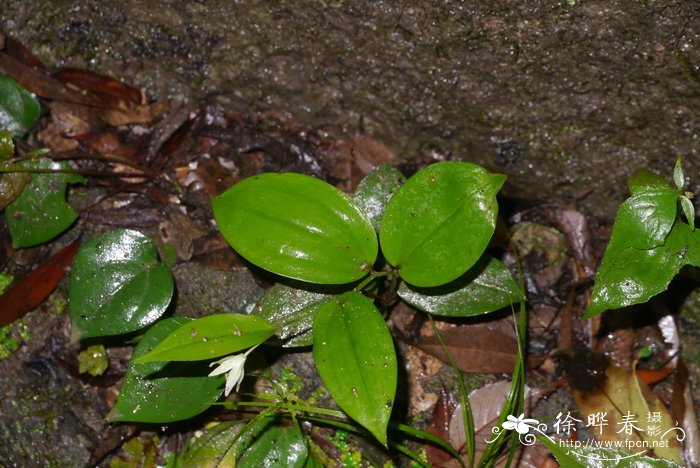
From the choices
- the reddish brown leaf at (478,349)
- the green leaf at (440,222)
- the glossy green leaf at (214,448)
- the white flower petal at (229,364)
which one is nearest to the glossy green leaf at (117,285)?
the glossy green leaf at (214,448)

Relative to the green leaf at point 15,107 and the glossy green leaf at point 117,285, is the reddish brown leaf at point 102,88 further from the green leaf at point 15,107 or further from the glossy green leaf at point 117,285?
the glossy green leaf at point 117,285

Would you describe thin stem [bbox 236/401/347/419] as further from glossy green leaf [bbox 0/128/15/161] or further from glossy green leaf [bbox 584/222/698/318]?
glossy green leaf [bbox 0/128/15/161]

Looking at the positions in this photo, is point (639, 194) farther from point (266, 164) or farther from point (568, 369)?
point (266, 164)

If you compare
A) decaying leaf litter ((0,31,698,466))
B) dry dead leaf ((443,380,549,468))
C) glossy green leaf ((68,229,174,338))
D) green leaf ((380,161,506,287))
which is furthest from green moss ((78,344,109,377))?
dry dead leaf ((443,380,549,468))

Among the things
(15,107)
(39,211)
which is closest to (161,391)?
(39,211)

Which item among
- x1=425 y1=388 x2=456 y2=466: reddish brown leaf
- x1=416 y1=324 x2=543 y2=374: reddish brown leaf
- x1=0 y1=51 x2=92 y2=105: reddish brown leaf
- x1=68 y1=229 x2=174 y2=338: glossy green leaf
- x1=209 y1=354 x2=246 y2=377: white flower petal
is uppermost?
x1=0 y1=51 x2=92 y2=105: reddish brown leaf
